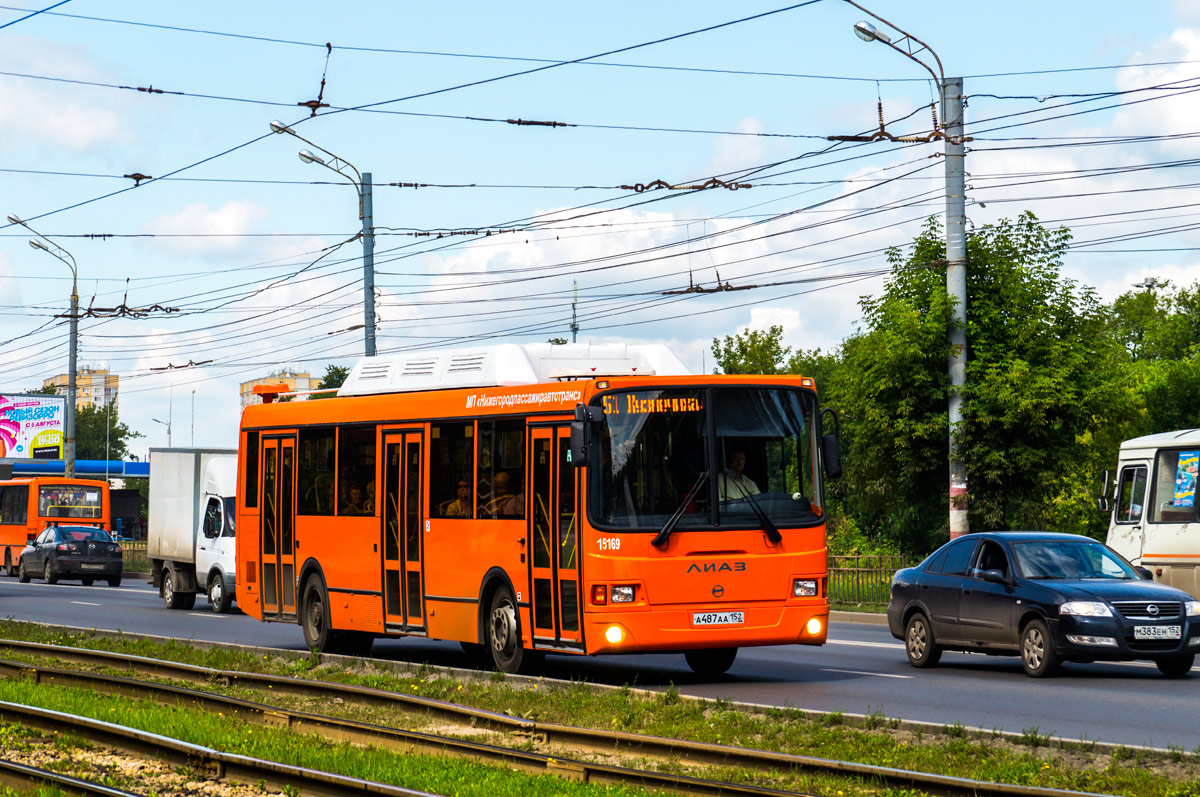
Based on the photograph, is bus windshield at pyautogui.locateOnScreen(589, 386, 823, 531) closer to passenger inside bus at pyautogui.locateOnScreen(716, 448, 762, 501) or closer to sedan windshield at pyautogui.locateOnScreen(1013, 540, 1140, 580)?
passenger inside bus at pyautogui.locateOnScreen(716, 448, 762, 501)

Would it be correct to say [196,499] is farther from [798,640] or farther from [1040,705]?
[1040,705]

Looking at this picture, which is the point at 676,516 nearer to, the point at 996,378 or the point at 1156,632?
the point at 1156,632

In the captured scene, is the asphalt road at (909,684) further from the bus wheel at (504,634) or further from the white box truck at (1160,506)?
the white box truck at (1160,506)

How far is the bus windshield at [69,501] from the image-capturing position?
53500 mm

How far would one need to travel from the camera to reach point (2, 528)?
179ft

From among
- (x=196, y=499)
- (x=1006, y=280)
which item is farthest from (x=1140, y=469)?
(x=196, y=499)

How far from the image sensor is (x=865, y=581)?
33312mm

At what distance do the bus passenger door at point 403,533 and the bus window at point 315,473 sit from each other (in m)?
1.33

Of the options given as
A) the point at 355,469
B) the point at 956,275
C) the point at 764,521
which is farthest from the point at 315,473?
the point at 956,275

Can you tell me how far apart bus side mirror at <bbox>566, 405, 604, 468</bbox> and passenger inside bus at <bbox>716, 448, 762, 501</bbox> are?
1330mm

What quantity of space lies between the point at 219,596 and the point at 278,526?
41.0 ft

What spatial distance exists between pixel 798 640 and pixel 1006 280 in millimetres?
15409

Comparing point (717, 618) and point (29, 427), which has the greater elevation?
point (29, 427)

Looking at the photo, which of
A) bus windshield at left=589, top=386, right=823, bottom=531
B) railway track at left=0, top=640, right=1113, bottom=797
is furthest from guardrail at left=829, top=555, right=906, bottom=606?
railway track at left=0, top=640, right=1113, bottom=797
